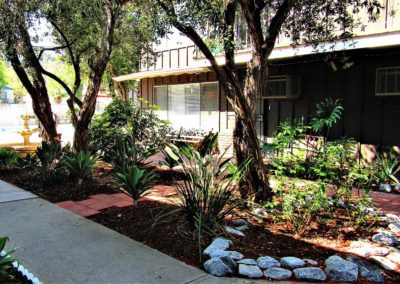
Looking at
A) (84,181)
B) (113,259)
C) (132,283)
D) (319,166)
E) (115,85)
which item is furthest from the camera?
(115,85)

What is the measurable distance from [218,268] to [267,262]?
483 mm

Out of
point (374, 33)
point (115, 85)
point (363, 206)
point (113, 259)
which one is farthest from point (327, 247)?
point (115, 85)

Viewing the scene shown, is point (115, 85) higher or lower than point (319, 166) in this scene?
higher

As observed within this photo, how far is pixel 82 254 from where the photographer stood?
4059mm

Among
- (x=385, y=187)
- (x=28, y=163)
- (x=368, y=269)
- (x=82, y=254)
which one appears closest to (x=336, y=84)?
(x=385, y=187)

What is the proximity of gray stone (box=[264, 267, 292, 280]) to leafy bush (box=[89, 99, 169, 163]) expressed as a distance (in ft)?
16.5

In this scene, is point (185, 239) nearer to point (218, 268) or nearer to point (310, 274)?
point (218, 268)

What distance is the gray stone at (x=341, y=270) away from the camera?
345 centimetres

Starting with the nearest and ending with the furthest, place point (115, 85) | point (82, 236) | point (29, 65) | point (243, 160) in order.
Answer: point (82, 236) → point (243, 160) → point (29, 65) → point (115, 85)

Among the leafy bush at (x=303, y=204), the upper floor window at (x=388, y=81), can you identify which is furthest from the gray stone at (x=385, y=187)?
the leafy bush at (x=303, y=204)

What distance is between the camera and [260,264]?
3.67m

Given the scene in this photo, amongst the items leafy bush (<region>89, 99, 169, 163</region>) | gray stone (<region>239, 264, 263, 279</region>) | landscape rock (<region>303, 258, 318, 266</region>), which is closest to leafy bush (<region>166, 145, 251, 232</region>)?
gray stone (<region>239, 264, 263, 279</region>)

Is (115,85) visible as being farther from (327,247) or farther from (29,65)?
(327,247)

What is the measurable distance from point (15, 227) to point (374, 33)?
23.9 feet
